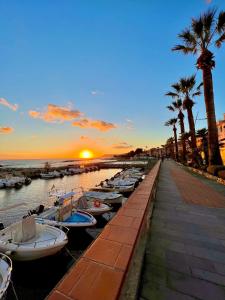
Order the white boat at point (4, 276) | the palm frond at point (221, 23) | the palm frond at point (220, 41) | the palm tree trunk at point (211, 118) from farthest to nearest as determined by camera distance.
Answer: the palm frond at point (220, 41), the palm tree trunk at point (211, 118), the palm frond at point (221, 23), the white boat at point (4, 276)

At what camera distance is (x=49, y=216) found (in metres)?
11.8

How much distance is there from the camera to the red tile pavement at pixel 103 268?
1.25 meters

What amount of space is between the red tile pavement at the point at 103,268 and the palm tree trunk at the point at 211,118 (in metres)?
14.8

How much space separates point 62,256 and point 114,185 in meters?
15.6

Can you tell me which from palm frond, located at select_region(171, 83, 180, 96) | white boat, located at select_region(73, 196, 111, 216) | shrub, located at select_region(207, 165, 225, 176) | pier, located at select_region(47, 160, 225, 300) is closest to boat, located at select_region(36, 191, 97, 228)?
white boat, located at select_region(73, 196, 111, 216)

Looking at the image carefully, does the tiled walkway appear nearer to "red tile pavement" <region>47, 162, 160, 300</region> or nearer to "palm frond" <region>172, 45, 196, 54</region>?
"red tile pavement" <region>47, 162, 160, 300</region>

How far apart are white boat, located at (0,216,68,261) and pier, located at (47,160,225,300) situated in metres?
5.94

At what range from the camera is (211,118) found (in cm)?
1475

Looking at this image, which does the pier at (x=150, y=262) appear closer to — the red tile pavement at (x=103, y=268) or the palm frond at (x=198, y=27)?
the red tile pavement at (x=103, y=268)

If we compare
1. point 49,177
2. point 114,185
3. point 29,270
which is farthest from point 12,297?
point 49,177

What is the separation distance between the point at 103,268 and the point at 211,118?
15838mm

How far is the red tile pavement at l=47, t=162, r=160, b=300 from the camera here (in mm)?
1255

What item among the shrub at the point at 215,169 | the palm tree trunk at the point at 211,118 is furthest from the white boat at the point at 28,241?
the palm tree trunk at the point at 211,118

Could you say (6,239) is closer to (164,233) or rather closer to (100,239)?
(164,233)
